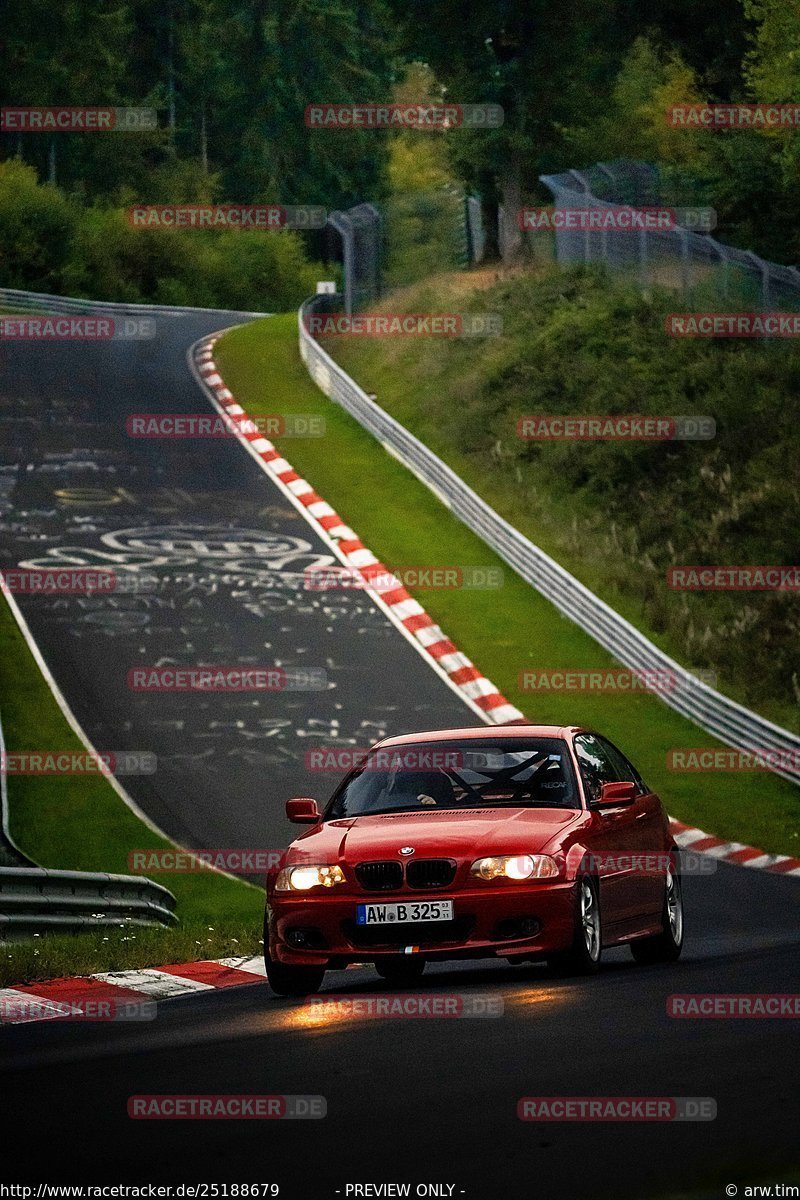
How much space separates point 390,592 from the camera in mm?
30859

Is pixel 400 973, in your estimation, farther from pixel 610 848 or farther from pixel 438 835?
pixel 610 848

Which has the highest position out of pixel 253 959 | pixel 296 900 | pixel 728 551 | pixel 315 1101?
pixel 315 1101

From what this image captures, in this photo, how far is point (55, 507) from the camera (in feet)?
115

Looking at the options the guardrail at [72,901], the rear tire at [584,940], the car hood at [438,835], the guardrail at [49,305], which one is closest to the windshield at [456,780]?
the car hood at [438,835]

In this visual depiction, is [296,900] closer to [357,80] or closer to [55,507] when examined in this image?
[55,507]

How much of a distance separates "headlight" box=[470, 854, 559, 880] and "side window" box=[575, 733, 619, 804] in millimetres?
1080

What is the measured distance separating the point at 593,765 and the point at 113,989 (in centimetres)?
313

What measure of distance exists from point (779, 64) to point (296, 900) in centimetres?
3866

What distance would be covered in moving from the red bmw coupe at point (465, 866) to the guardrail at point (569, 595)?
12891mm

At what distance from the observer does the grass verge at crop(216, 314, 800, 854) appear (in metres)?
23.5

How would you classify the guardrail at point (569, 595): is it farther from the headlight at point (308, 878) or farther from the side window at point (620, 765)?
the headlight at point (308, 878)

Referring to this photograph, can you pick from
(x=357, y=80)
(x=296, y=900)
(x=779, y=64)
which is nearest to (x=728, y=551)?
(x=779, y=64)

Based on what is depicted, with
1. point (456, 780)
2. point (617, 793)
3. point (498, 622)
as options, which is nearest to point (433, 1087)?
point (617, 793)

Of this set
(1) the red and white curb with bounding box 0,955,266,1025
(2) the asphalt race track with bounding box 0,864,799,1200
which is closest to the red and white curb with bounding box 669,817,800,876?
(1) the red and white curb with bounding box 0,955,266,1025
